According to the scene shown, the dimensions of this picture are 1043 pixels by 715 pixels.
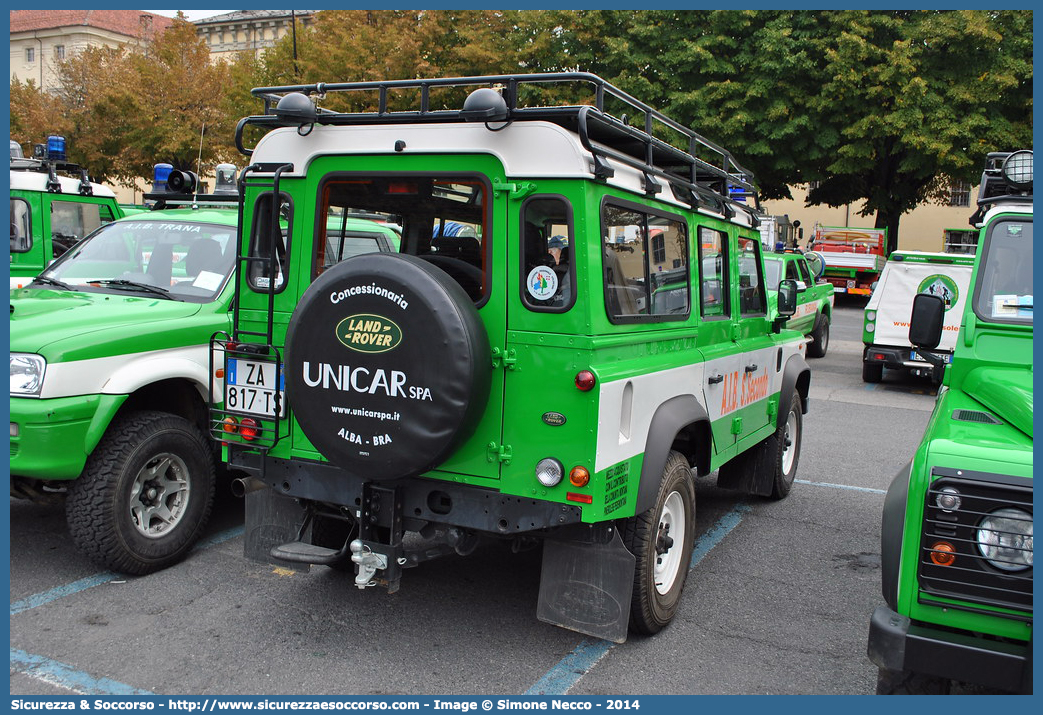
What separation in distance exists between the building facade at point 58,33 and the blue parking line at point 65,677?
217 feet

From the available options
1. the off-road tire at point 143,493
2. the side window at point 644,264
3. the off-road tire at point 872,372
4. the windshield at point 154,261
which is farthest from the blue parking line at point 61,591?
the off-road tire at point 872,372

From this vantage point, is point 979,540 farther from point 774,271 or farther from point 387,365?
point 774,271

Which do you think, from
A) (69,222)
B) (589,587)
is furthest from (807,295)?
(589,587)

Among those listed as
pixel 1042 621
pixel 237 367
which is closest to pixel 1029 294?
pixel 1042 621

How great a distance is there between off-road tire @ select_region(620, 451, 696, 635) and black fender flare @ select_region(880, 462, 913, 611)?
1228 millimetres

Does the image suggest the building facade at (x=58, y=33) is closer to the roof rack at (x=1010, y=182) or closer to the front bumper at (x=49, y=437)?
the front bumper at (x=49, y=437)

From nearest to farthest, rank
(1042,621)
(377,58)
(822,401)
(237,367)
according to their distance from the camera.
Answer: (1042,621) < (237,367) < (822,401) < (377,58)

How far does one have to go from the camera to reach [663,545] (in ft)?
14.8

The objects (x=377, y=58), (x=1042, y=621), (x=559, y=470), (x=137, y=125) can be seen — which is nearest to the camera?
(x=1042, y=621)

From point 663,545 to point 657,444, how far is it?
661mm

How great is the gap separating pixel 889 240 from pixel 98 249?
94.7 feet

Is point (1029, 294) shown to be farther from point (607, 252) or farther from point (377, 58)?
point (377, 58)

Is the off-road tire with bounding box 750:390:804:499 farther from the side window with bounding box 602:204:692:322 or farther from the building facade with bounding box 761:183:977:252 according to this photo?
the building facade with bounding box 761:183:977:252

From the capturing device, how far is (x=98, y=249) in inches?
248
